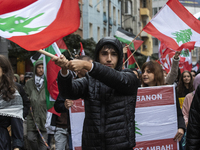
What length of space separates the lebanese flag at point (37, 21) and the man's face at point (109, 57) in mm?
346

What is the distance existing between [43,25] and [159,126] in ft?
9.07

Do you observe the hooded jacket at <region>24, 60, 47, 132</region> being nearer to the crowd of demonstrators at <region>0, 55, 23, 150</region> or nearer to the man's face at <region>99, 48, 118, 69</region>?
the crowd of demonstrators at <region>0, 55, 23, 150</region>

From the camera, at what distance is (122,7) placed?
153ft

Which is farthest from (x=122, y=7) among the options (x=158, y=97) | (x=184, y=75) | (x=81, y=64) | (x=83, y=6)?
(x=81, y=64)

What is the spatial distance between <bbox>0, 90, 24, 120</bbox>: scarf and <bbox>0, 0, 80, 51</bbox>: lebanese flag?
1.01m

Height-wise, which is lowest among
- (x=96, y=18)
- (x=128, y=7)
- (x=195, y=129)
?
(x=195, y=129)

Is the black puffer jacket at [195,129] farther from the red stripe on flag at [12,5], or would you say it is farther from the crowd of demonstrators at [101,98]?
the red stripe on flag at [12,5]

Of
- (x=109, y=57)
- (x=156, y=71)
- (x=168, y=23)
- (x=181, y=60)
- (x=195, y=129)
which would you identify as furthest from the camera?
(x=181, y=60)

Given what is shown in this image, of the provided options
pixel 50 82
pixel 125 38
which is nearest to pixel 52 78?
pixel 50 82

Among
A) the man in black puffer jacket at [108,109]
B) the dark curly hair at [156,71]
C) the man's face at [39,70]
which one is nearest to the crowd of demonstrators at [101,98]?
the man in black puffer jacket at [108,109]

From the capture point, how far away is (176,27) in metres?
6.61

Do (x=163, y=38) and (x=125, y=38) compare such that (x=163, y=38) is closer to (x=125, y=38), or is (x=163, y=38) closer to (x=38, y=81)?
(x=38, y=81)

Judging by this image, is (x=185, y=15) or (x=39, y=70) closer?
(x=185, y=15)

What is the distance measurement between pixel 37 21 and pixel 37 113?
4.89 m
